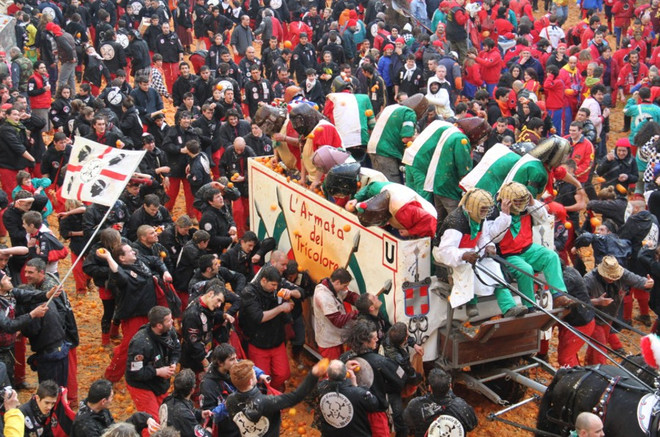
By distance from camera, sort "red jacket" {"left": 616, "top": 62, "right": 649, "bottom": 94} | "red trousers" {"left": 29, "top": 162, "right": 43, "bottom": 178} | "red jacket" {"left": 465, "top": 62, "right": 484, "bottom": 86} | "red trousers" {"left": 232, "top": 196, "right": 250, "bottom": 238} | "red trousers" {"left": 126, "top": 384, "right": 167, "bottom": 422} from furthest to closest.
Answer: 1. "red jacket" {"left": 616, "top": 62, "right": 649, "bottom": 94}
2. "red jacket" {"left": 465, "top": 62, "right": 484, "bottom": 86}
3. "red trousers" {"left": 29, "top": 162, "right": 43, "bottom": 178}
4. "red trousers" {"left": 232, "top": 196, "right": 250, "bottom": 238}
5. "red trousers" {"left": 126, "top": 384, "right": 167, "bottom": 422}

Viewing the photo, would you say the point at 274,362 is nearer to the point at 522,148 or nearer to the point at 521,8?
the point at 522,148

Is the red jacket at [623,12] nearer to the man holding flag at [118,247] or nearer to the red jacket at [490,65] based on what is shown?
the red jacket at [490,65]

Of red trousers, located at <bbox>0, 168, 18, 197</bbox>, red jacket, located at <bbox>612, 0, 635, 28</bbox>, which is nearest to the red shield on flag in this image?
red trousers, located at <bbox>0, 168, 18, 197</bbox>

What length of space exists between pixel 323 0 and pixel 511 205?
18914 mm

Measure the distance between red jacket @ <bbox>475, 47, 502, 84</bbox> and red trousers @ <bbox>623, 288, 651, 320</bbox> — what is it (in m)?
8.41

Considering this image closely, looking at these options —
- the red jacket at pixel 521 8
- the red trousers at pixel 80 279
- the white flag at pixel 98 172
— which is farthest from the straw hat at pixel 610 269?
the red jacket at pixel 521 8

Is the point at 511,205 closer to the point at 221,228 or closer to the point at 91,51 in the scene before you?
the point at 221,228

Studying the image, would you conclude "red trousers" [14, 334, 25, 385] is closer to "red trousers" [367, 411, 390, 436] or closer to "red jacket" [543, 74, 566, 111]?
"red trousers" [367, 411, 390, 436]

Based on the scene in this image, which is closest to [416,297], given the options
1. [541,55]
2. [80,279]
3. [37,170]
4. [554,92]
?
[80,279]

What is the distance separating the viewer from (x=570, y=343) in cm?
1002

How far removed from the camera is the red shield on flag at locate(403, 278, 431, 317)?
8906 mm

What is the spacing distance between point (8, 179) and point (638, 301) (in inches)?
374

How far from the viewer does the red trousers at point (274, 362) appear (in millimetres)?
9867

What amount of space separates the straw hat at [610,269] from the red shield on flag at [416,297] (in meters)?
2.49
